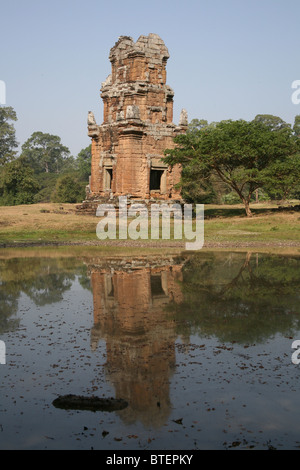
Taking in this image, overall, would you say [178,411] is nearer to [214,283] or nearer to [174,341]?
[174,341]

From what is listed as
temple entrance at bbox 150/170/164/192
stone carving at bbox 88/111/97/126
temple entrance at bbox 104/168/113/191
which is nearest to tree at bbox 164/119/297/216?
temple entrance at bbox 150/170/164/192

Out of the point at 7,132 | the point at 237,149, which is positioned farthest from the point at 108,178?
the point at 7,132

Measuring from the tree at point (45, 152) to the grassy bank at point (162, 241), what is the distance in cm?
6698

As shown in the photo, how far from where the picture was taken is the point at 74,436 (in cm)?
482

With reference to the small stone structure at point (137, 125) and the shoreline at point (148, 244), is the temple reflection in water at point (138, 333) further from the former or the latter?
the small stone structure at point (137, 125)

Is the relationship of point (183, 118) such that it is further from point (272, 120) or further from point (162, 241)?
point (272, 120)

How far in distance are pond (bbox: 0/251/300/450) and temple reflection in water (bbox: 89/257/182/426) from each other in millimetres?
22

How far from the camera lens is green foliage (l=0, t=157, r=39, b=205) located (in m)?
43.7

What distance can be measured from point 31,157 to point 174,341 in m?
94.4

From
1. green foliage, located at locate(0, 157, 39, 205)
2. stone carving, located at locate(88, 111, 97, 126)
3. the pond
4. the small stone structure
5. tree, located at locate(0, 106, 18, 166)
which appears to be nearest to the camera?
the pond

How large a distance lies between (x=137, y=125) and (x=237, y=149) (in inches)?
253

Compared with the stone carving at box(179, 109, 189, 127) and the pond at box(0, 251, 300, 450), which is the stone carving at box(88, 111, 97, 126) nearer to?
the stone carving at box(179, 109, 189, 127)

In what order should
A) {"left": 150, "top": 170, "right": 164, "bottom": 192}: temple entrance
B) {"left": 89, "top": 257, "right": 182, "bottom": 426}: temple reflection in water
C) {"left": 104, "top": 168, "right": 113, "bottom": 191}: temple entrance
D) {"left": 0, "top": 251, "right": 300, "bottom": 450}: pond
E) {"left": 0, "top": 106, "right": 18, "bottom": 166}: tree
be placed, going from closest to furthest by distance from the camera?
{"left": 0, "top": 251, "right": 300, "bottom": 450}: pond
{"left": 89, "top": 257, "right": 182, "bottom": 426}: temple reflection in water
{"left": 104, "top": 168, "right": 113, "bottom": 191}: temple entrance
{"left": 150, "top": 170, "right": 164, "bottom": 192}: temple entrance
{"left": 0, "top": 106, "right": 18, "bottom": 166}: tree

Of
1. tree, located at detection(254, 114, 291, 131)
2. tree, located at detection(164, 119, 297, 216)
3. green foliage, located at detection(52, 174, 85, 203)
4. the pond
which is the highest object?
tree, located at detection(254, 114, 291, 131)
